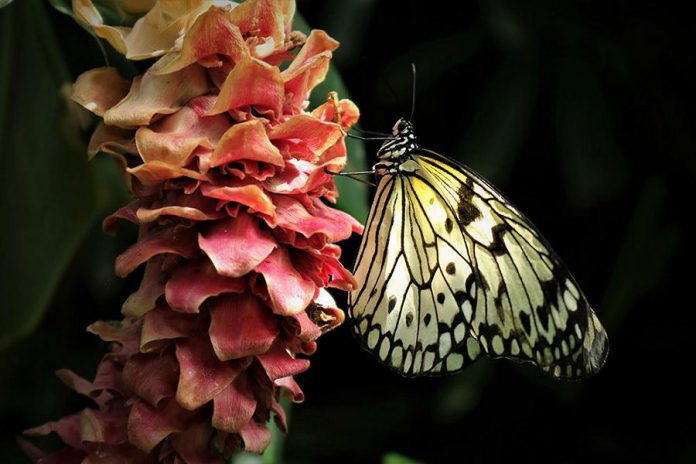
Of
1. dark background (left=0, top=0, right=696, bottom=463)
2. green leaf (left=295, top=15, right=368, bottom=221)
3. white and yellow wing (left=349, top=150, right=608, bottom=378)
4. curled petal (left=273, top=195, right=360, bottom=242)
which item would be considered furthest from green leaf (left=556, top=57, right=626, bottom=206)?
curled petal (left=273, top=195, right=360, bottom=242)

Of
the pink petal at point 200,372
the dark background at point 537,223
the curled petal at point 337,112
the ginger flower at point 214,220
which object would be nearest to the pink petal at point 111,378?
the ginger flower at point 214,220

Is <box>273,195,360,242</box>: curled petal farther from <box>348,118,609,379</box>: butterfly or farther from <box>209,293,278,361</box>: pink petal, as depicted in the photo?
<box>348,118,609,379</box>: butterfly

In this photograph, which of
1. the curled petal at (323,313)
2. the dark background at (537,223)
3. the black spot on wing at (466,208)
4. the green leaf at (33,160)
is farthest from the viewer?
the dark background at (537,223)

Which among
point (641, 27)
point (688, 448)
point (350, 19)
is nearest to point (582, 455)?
point (688, 448)

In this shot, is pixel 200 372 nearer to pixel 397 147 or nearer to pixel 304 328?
pixel 304 328

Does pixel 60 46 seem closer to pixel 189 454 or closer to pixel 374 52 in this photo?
pixel 189 454

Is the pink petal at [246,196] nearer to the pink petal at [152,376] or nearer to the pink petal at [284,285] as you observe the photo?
the pink petal at [284,285]
